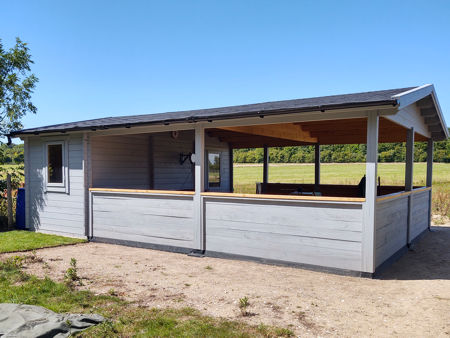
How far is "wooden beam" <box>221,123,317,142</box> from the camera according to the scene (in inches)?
308

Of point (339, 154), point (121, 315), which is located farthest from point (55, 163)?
point (339, 154)

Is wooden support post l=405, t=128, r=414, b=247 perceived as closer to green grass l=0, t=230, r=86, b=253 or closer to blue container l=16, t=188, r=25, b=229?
green grass l=0, t=230, r=86, b=253

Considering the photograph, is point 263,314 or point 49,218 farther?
point 49,218

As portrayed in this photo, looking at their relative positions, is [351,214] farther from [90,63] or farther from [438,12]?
[90,63]

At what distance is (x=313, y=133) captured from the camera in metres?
10.5

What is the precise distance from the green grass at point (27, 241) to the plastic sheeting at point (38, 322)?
4111 millimetres

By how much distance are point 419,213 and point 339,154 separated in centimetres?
3465

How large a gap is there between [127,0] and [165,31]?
3.36 metres

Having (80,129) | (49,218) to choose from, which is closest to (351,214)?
(80,129)

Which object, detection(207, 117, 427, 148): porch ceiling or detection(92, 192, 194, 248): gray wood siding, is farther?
detection(207, 117, 427, 148): porch ceiling

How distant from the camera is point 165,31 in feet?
50.8

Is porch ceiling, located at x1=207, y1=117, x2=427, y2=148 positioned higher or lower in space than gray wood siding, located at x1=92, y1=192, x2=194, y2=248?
higher

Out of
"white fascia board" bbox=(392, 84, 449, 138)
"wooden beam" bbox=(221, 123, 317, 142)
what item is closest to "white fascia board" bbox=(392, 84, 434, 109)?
"white fascia board" bbox=(392, 84, 449, 138)

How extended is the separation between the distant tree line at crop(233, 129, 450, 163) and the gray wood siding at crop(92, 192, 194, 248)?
3132 centimetres
